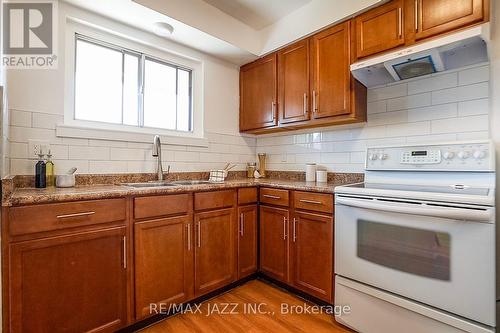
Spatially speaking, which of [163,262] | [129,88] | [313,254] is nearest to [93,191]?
[163,262]

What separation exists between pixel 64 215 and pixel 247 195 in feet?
4.38

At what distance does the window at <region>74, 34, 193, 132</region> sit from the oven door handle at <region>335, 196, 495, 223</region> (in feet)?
6.05

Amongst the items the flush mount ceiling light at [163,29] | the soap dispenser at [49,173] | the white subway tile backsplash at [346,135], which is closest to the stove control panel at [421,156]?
the white subway tile backsplash at [346,135]

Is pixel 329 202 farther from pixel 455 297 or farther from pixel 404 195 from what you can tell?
pixel 455 297

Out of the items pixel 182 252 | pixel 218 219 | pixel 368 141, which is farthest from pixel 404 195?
pixel 182 252

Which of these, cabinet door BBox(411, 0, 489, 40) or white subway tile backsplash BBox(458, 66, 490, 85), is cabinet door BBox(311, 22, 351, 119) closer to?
cabinet door BBox(411, 0, 489, 40)

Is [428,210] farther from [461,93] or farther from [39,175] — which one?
[39,175]

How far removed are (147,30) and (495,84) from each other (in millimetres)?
2598

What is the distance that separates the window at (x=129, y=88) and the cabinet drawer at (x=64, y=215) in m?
0.91

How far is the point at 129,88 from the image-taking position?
7.46 ft

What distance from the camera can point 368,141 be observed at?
7.32 feet

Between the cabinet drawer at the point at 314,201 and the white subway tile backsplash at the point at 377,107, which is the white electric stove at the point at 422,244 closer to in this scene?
the cabinet drawer at the point at 314,201

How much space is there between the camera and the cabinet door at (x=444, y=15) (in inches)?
57.2

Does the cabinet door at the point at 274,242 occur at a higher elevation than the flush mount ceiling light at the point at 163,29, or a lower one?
lower
